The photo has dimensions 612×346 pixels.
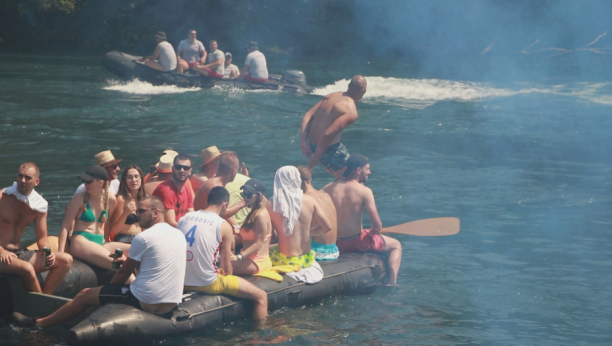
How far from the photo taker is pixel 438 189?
11.5 m

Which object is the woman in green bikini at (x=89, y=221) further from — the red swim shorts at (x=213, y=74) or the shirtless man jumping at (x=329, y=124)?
the red swim shorts at (x=213, y=74)

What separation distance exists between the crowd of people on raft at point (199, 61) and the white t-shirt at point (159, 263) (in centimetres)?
1392

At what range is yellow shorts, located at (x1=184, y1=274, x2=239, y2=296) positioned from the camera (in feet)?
19.7

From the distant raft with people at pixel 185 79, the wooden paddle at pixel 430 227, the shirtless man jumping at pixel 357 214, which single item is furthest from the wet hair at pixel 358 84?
the distant raft with people at pixel 185 79

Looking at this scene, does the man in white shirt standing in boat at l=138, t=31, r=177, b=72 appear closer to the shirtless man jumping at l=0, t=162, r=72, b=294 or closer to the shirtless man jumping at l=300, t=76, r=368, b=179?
the shirtless man jumping at l=300, t=76, r=368, b=179

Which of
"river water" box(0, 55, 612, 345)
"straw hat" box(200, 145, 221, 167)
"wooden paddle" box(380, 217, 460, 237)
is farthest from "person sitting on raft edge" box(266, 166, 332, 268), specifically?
"wooden paddle" box(380, 217, 460, 237)

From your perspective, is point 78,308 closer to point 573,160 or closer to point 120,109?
point 573,160

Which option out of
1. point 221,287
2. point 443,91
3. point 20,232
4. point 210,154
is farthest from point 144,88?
point 221,287

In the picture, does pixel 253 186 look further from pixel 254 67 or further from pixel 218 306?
pixel 254 67

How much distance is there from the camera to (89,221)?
20.4ft

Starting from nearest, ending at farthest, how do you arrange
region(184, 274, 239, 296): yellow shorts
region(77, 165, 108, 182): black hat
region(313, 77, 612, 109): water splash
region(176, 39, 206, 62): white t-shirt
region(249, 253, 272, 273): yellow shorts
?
region(184, 274, 239, 296): yellow shorts < region(77, 165, 108, 182): black hat < region(249, 253, 272, 273): yellow shorts < region(176, 39, 206, 62): white t-shirt < region(313, 77, 612, 109): water splash

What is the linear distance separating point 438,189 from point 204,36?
2436 centimetres

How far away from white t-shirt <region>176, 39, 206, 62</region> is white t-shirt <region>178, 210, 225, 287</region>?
14.0 metres

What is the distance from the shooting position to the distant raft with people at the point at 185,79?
62.8 feet
